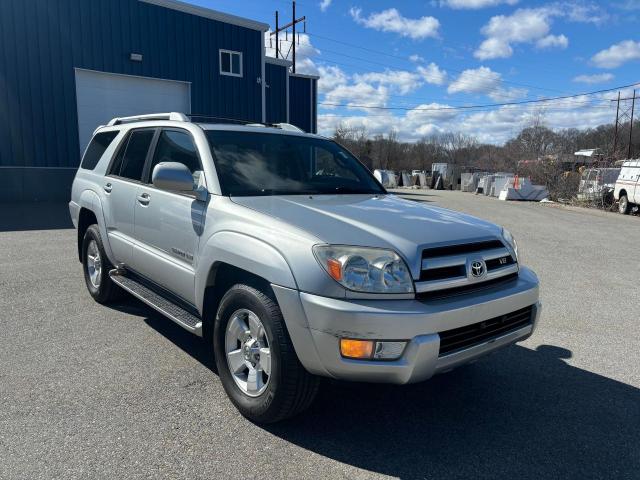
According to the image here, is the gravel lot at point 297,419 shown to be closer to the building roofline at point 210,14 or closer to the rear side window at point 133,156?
the rear side window at point 133,156

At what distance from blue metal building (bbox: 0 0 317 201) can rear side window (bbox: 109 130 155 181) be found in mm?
12122

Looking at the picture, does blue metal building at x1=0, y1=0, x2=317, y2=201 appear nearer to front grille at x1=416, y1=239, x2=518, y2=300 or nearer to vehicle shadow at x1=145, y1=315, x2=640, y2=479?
vehicle shadow at x1=145, y1=315, x2=640, y2=479

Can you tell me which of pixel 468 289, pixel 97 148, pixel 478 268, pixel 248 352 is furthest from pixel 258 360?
pixel 97 148

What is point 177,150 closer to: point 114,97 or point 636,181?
point 114,97

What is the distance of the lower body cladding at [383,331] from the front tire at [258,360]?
4.4 inches

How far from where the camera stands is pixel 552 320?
5355 mm

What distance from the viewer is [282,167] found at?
4.03 metres

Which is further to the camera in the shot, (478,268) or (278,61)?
(278,61)

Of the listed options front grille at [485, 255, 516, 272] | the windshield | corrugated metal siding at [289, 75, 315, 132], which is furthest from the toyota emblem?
corrugated metal siding at [289, 75, 315, 132]

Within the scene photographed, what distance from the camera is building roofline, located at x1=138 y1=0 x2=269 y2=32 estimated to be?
16359 millimetres

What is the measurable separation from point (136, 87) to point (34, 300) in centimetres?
1267

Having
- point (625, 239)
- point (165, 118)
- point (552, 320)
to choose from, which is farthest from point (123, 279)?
point (625, 239)

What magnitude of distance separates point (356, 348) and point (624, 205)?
21195 millimetres

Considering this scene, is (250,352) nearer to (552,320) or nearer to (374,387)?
(374,387)
